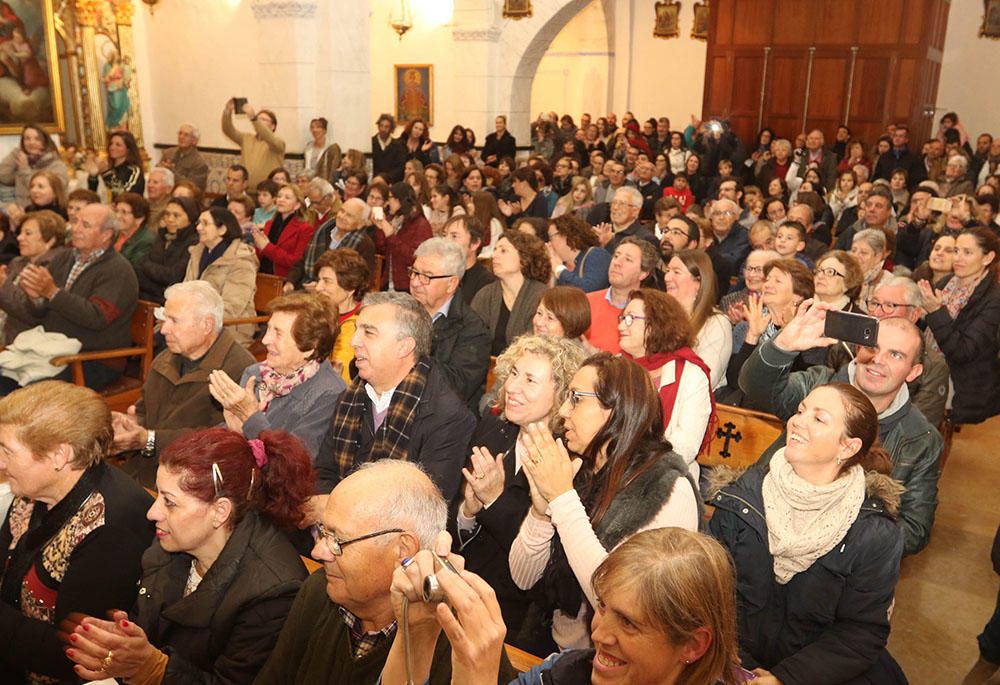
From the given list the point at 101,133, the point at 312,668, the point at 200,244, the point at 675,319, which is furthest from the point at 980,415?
the point at 101,133

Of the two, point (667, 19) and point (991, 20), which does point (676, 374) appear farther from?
point (667, 19)

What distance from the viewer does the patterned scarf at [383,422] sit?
10.8 feet

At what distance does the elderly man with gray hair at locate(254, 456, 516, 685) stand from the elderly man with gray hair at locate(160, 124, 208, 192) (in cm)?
864

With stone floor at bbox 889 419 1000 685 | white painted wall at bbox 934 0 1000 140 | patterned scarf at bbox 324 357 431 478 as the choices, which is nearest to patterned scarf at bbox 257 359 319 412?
patterned scarf at bbox 324 357 431 478

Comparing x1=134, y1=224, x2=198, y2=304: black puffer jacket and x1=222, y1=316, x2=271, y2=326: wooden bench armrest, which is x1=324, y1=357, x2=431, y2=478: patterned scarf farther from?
x1=134, y1=224, x2=198, y2=304: black puffer jacket

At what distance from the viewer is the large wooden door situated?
14062mm

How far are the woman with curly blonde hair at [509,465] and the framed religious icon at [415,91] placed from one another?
13151 mm

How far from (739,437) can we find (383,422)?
1.57 metres

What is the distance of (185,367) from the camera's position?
3.91 meters

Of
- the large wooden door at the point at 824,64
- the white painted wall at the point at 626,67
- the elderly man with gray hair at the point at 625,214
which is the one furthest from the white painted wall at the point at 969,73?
the elderly man with gray hair at the point at 625,214

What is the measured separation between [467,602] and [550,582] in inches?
46.3

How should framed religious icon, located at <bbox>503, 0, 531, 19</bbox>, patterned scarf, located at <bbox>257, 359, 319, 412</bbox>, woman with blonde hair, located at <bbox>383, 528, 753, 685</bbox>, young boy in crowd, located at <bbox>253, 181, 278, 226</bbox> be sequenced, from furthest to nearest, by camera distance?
framed religious icon, located at <bbox>503, 0, 531, 19</bbox>, young boy in crowd, located at <bbox>253, 181, 278, 226</bbox>, patterned scarf, located at <bbox>257, 359, 319, 412</bbox>, woman with blonde hair, located at <bbox>383, 528, 753, 685</bbox>

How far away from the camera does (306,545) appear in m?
3.22

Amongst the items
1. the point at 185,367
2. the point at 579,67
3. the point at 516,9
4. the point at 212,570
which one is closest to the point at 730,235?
the point at 185,367
